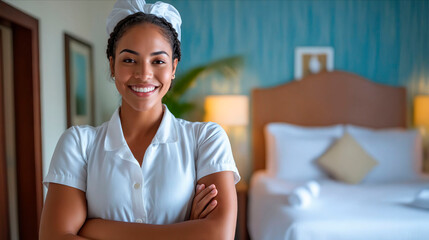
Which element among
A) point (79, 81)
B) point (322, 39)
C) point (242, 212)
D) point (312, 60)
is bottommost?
point (242, 212)

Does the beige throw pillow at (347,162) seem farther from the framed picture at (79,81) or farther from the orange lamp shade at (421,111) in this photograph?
the framed picture at (79,81)

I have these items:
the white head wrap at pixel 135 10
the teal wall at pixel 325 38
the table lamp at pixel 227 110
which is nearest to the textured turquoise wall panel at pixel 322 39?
the teal wall at pixel 325 38

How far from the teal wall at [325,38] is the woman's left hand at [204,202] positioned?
7.88ft

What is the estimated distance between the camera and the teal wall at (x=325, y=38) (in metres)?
3.42

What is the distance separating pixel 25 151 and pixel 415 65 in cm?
364

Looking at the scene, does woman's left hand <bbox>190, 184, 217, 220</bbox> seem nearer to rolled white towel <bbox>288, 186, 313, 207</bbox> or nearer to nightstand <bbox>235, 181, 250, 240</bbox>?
rolled white towel <bbox>288, 186, 313, 207</bbox>

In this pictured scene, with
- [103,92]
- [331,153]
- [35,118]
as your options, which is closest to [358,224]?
[331,153]

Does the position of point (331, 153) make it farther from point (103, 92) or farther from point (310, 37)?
point (103, 92)

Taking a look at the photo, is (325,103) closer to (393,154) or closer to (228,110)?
(393,154)

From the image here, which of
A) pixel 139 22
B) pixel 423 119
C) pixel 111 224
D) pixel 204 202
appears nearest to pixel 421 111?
pixel 423 119

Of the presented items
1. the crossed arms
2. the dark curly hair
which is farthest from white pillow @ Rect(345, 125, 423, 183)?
the dark curly hair

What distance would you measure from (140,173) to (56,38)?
6.11ft

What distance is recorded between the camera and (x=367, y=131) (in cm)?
333

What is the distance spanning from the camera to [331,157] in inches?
117
